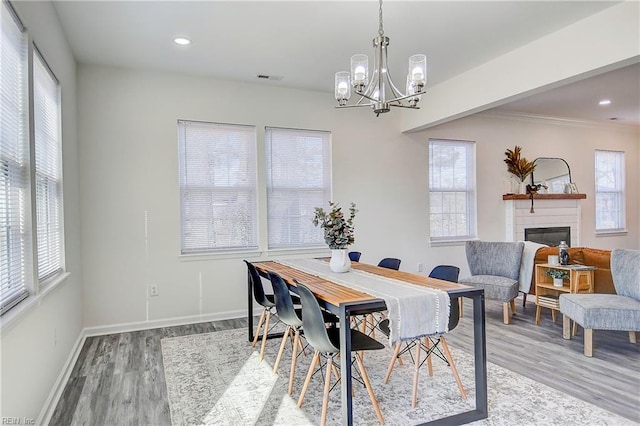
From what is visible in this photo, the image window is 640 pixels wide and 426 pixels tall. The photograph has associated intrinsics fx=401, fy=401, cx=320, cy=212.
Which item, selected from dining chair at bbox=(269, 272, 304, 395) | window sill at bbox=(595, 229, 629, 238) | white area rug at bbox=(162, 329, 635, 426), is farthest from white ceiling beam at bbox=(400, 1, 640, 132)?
window sill at bbox=(595, 229, 629, 238)

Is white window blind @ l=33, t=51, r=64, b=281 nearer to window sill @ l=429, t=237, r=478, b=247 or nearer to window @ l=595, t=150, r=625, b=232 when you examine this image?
window sill @ l=429, t=237, r=478, b=247

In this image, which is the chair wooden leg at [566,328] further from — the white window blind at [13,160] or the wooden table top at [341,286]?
the white window blind at [13,160]

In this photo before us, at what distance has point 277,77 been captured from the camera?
4.64m

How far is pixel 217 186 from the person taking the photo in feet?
15.4

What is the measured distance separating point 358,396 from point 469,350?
1.33 m

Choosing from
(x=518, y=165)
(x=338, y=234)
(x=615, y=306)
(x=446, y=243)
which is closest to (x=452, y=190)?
(x=446, y=243)

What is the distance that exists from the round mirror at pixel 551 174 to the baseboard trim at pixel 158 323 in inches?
208

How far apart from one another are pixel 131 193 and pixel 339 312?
314 cm

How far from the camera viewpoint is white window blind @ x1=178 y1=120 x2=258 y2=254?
458 centimetres

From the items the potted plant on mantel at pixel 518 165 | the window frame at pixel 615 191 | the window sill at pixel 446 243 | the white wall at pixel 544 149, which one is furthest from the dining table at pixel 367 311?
the window frame at pixel 615 191

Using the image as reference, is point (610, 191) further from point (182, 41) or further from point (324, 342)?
point (182, 41)

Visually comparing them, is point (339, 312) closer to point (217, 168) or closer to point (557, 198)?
point (217, 168)

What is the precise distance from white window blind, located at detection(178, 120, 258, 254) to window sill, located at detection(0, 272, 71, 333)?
1.84m

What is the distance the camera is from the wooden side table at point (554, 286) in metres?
3.87
